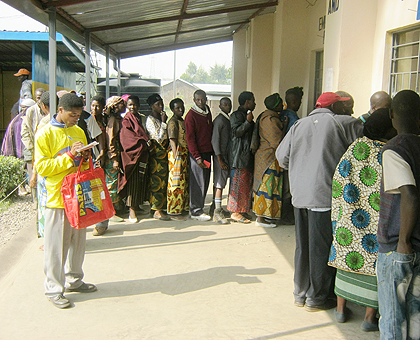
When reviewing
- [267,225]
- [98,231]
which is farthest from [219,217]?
[98,231]

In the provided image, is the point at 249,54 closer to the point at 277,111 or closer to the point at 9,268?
the point at 277,111

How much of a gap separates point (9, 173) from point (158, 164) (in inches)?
117

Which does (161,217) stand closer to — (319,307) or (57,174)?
(57,174)

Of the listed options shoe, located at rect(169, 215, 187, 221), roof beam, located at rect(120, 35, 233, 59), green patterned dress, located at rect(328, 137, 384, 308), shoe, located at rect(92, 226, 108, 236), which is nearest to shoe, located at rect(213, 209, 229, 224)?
shoe, located at rect(169, 215, 187, 221)

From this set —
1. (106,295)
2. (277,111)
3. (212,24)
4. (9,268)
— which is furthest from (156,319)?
(212,24)

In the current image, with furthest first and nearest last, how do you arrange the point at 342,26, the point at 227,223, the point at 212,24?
1. the point at 212,24
2. the point at 227,223
3. the point at 342,26

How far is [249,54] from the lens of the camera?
34.8 feet

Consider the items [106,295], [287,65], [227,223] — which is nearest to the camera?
[106,295]

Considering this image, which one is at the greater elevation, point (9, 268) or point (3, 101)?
point (3, 101)

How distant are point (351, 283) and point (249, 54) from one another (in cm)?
831

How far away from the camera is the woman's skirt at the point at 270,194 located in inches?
238

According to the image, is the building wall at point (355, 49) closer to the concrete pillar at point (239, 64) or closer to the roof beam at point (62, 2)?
the roof beam at point (62, 2)

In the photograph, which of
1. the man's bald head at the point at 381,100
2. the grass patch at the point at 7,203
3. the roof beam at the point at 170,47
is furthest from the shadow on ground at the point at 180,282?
the roof beam at the point at 170,47

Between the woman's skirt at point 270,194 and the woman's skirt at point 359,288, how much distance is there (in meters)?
2.82
